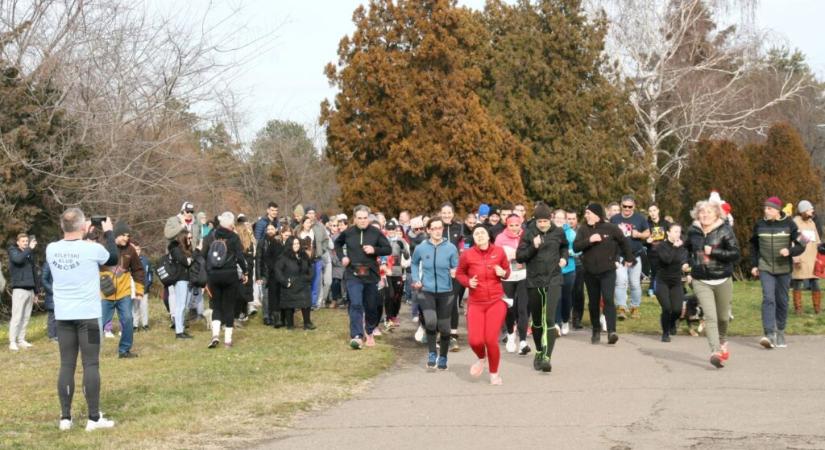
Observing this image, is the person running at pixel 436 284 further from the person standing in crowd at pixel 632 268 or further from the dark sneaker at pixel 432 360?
the person standing in crowd at pixel 632 268

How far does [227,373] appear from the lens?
11297 mm

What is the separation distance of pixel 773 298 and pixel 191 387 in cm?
771

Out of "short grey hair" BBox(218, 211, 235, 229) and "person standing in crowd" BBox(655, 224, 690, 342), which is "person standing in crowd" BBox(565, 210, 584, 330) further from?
"short grey hair" BBox(218, 211, 235, 229)

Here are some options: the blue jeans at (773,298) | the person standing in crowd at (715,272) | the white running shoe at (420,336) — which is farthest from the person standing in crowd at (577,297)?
the person standing in crowd at (715,272)

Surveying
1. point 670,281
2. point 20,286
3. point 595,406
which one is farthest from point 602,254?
point 20,286

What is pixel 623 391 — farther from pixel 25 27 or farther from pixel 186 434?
pixel 25 27

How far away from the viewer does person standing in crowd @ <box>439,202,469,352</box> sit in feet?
44.5

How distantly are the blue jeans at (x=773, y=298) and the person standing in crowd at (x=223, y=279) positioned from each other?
7.51 metres

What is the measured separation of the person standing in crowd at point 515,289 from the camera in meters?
12.7

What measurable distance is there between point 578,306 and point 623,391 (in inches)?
247

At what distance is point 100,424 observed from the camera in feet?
27.4

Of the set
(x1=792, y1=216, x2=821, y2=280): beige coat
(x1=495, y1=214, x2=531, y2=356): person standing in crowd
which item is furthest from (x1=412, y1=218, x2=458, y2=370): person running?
(x1=792, y1=216, x2=821, y2=280): beige coat

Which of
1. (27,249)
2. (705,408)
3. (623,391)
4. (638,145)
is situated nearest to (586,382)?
(623,391)

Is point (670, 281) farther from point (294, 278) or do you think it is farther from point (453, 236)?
point (294, 278)
